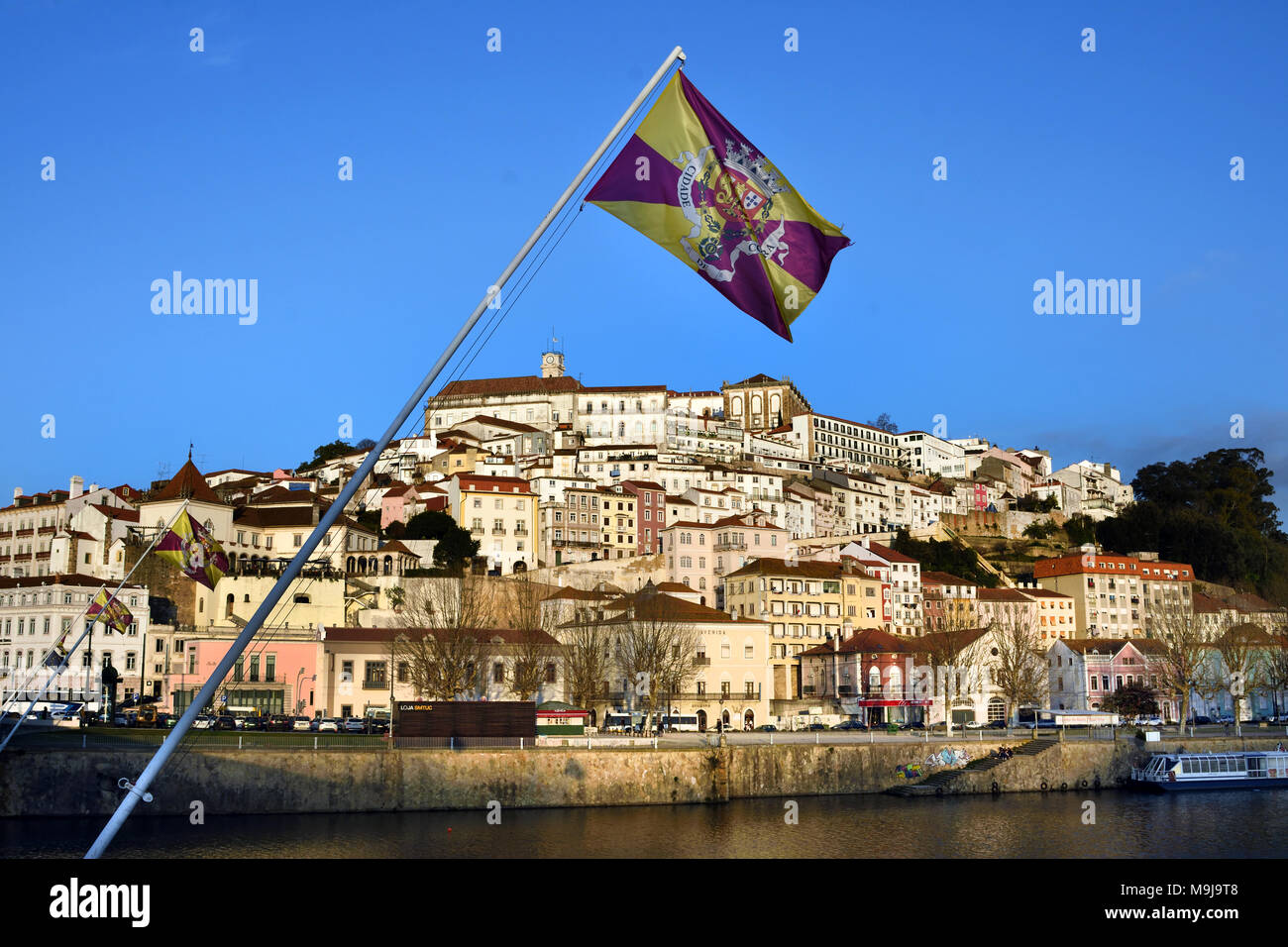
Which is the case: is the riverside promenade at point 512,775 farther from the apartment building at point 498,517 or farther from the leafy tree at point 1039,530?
the leafy tree at point 1039,530

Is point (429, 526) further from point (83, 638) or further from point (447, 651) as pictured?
point (83, 638)

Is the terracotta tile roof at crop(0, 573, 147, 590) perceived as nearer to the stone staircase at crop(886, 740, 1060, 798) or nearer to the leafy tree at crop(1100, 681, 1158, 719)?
the stone staircase at crop(886, 740, 1060, 798)

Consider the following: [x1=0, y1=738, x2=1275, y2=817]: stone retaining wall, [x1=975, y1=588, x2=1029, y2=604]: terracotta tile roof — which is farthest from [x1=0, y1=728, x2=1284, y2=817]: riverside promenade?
[x1=975, y1=588, x2=1029, y2=604]: terracotta tile roof

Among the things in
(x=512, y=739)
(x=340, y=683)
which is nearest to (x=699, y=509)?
(x=340, y=683)

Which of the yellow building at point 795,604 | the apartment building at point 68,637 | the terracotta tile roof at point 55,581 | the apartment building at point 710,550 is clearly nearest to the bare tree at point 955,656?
the yellow building at point 795,604

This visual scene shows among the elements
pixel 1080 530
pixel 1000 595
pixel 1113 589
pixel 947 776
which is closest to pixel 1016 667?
pixel 947 776
